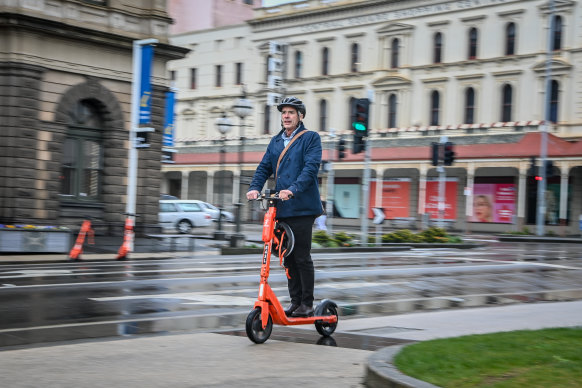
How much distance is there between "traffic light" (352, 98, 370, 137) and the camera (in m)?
23.8

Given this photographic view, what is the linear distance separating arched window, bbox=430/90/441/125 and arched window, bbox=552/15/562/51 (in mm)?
8159

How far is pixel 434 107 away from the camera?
166ft

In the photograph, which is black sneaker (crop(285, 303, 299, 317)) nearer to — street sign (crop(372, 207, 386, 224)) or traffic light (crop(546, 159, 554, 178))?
street sign (crop(372, 207, 386, 224))

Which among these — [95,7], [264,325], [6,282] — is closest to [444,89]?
[95,7]

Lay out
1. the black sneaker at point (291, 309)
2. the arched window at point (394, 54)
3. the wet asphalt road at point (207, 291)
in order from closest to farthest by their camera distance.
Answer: the black sneaker at point (291, 309) < the wet asphalt road at point (207, 291) < the arched window at point (394, 54)

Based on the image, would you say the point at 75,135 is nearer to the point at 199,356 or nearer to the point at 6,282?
the point at 6,282

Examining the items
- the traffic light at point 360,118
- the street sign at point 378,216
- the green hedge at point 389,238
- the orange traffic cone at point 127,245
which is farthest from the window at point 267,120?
the orange traffic cone at point 127,245

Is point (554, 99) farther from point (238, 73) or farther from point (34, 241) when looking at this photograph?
point (34, 241)

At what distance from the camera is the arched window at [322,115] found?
186 feet

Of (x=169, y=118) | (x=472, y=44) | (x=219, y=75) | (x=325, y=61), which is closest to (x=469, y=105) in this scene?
(x=472, y=44)

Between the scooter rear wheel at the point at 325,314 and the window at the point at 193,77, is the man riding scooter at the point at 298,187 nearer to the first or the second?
the scooter rear wheel at the point at 325,314

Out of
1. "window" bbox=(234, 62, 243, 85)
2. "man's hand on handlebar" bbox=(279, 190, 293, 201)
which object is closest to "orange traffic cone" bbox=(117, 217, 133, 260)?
"man's hand on handlebar" bbox=(279, 190, 293, 201)

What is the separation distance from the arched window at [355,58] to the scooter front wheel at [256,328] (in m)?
49.2

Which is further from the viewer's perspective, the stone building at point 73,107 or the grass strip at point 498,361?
the stone building at point 73,107
